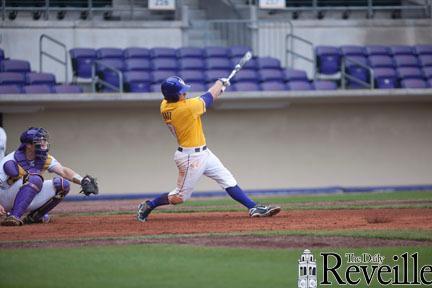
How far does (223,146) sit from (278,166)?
49.2 inches

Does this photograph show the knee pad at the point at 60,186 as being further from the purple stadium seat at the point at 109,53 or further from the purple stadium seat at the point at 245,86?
the purple stadium seat at the point at 109,53

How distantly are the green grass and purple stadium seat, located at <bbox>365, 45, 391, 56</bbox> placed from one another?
12711 millimetres

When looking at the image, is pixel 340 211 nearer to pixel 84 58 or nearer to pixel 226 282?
pixel 226 282

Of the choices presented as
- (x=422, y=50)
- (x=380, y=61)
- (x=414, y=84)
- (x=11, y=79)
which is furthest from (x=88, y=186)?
(x=422, y=50)

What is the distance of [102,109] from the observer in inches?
815

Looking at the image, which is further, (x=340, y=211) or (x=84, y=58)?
(x=84, y=58)

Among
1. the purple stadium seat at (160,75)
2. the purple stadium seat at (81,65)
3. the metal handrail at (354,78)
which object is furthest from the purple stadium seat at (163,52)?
the metal handrail at (354,78)

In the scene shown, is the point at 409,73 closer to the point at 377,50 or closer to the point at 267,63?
the point at 377,50

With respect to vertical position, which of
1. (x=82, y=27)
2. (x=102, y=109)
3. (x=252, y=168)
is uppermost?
(x=82, y=27)

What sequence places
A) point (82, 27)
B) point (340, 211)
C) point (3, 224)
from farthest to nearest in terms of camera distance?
point (82, 27), point (340, 211), point (3, 224)

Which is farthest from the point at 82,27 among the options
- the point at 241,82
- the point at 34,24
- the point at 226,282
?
the point at 226,282

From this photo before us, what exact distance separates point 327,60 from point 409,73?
1.76 m

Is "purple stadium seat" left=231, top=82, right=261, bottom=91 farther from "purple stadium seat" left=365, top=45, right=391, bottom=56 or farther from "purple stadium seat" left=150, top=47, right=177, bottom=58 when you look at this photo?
"purple stadium seat" left=365, top=45, right=391, bottom=56

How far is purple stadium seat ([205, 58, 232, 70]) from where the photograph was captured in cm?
2100
